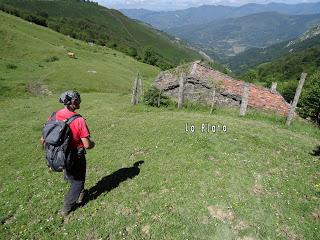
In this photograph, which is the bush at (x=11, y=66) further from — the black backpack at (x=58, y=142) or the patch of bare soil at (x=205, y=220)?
the patch of bare soil at (x=205, y=220)

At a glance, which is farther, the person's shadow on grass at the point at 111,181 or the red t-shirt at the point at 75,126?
the person's shadow on grass at the point at 111,181

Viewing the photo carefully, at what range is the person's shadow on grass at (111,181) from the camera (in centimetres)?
1343

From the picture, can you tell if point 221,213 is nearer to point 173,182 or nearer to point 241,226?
point 241,226

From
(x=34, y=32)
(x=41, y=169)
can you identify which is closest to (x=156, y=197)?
(x=41, y=169)

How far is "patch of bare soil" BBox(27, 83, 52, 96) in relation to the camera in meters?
43.5

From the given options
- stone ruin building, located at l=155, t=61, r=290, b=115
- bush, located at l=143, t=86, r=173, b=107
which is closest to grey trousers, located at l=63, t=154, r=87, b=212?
bush, located at l=143, t=86, r=173, b=107

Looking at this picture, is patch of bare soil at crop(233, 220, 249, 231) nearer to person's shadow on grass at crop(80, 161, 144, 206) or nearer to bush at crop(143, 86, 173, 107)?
person's shadow on grass at crop(80, 161, 144, 206)

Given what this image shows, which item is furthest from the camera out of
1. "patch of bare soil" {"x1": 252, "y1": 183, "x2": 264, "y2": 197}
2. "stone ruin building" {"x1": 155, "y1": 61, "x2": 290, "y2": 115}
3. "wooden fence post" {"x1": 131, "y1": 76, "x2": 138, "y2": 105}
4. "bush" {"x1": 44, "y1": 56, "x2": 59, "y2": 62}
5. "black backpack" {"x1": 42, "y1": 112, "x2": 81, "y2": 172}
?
"bush" {"x1": 44, "y1": 56, "x2": 59, "y2": 62}

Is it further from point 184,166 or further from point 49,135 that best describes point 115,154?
point 49,135

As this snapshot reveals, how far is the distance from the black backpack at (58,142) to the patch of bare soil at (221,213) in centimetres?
563

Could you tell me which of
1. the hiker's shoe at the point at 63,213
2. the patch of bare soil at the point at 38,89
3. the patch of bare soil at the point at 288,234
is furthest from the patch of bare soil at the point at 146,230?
the patch of bare soil at the point at 38,89

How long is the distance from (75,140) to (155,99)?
20423 mm

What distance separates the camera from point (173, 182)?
1412cm

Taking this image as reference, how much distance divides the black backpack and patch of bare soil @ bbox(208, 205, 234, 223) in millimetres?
5633
